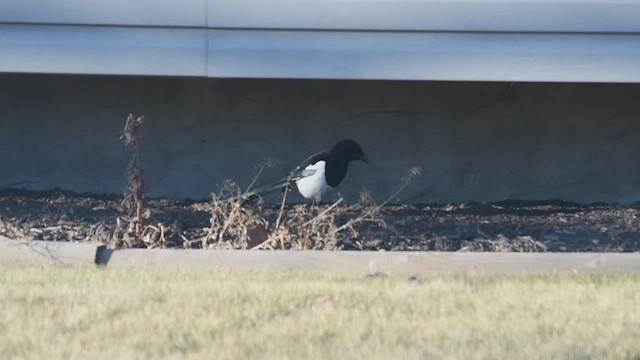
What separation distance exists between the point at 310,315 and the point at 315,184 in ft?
9.82

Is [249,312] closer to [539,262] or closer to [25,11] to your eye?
[539,262]

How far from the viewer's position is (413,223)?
8648mm

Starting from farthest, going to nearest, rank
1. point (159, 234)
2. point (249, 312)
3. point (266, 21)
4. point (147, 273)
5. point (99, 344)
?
1. point (266, 21)
2. point (159, 234)
3. point (147, 273)
4. point (249, 312)
5. point (99, 344)

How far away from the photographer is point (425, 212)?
367 inches

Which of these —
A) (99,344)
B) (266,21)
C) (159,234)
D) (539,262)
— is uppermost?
(266,21)

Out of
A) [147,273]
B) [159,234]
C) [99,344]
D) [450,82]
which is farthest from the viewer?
[450,82]

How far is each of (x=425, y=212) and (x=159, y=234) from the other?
262 centimetres

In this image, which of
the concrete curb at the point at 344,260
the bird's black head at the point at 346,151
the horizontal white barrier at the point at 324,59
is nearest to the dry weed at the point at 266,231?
the concrete curb at the point at 344,260

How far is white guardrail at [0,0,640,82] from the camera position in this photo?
875cm

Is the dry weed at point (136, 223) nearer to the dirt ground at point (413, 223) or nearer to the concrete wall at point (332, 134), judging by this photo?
the dirt ground at point (413, 223)

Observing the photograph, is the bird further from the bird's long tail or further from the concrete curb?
the concrete curb

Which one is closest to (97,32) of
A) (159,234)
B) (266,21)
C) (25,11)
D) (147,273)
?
(25,11)

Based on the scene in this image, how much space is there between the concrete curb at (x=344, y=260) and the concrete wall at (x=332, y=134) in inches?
116

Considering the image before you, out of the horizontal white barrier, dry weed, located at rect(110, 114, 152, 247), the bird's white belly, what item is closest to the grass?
dry weed, located at rect(110, 114, 152, 247)
